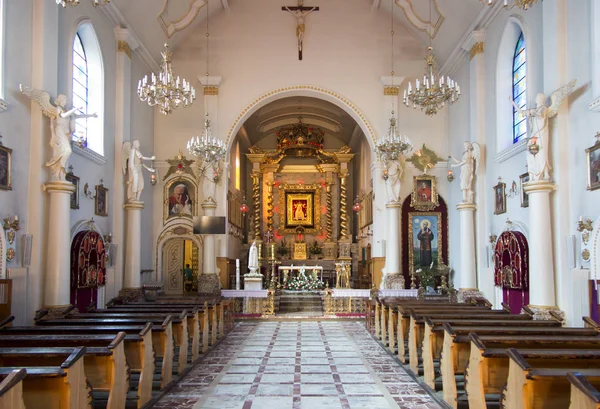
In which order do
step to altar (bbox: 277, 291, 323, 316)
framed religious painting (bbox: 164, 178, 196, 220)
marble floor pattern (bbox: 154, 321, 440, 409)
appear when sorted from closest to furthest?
marble floor pattern (bbox: 154, 321, 440, 409) < step to altar (bbox: 277, 291, 323, 316) < framed religious painting (bbox: 164, 178, 196, 220)

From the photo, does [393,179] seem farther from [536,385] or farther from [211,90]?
[536,385]

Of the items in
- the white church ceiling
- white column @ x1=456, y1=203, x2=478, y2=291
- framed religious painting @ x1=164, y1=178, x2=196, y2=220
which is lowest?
white column @ x1=456, y1=203, x2=478, y2=291

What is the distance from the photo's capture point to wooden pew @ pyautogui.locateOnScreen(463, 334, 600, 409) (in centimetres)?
557

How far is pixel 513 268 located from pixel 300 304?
716 centimetres

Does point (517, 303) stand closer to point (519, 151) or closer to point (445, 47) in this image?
point (519, 151)

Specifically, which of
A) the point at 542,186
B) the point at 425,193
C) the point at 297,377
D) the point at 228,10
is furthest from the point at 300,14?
the point at 297,377

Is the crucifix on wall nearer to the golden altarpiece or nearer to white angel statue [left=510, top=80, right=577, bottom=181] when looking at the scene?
the golden altarpiece

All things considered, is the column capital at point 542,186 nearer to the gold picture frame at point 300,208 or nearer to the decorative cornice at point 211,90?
the decorative cornice at point 211,90

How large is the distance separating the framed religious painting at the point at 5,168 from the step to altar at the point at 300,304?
9526 millimetres

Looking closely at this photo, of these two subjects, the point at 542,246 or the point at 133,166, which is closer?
the point at 542,246

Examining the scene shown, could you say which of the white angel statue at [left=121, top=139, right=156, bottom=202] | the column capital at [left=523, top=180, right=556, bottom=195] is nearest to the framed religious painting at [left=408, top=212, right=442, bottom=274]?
the column capital at [left=523, top=180, right=556, bottom=195]

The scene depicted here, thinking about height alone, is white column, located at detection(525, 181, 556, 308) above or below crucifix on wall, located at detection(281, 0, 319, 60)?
below

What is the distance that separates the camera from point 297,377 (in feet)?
26.9

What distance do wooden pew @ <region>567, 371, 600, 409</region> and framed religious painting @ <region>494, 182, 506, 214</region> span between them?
1024 cm
